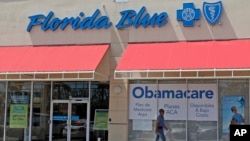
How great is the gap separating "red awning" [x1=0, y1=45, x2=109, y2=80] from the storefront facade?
4cm

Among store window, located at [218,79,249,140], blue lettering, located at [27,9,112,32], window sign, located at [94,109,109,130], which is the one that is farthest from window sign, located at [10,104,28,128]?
store window, located at [218,79,249,140]

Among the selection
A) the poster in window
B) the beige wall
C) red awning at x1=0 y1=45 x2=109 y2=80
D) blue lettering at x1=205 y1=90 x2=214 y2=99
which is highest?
the beige wall

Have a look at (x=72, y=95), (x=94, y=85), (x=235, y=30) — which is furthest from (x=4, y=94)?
(x=235, y=30)

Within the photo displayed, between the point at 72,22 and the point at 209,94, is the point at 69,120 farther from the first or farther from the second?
the point at 209,94

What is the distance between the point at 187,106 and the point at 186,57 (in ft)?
6.88

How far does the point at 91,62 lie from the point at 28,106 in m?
4.04

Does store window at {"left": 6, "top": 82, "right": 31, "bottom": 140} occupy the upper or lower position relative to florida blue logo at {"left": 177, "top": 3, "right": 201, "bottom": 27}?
lower

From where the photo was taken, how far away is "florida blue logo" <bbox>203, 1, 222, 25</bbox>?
13828 millimetres

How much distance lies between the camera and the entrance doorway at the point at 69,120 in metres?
15.2

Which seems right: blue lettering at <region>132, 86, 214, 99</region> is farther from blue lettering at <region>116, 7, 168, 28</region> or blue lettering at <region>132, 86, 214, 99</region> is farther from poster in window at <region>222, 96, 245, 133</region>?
blue lettering at <region>116, 7, 168, 28</region>

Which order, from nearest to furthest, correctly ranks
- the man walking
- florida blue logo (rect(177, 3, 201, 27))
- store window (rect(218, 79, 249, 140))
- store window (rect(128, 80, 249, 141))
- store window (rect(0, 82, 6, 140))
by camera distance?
store window (rect(218, 79, 249, 140)), store window (rect(128, 80, 249, 141)), the man walking, florida blue logo (rect(177, 3, 201, 27)), store window (rect(0, 82, 6, 140))

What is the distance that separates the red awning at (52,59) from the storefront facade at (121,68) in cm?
4

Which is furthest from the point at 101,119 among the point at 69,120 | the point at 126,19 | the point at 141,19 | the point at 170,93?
the point at 141,19

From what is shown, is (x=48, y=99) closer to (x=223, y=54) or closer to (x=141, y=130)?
(x=141, y=130)
